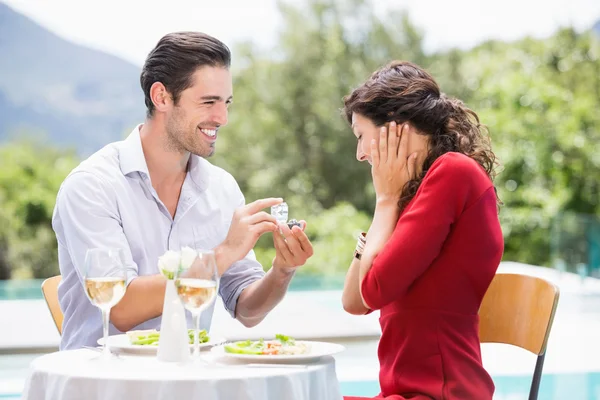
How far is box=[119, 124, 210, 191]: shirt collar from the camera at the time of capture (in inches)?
101

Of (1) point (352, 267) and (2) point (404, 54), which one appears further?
(2) point (404, 54)

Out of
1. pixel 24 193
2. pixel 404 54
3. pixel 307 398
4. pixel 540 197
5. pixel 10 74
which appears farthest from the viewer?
pixel 10 74

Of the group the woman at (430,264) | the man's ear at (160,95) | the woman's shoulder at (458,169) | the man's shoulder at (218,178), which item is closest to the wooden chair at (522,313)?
the woman at (430,264)

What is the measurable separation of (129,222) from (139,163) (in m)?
0.20

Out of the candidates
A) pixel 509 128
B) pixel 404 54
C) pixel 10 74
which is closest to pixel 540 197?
pixel 509 128

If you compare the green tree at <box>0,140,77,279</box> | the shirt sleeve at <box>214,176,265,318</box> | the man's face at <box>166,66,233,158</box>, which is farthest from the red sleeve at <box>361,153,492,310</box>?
the green tree at <box>0,140,77,279</box>

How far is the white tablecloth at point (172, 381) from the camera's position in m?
1.59

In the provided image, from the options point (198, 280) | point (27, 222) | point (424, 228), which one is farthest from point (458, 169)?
point (27, 222)

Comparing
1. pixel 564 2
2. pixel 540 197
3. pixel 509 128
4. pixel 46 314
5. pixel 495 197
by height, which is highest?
pixel 564 2

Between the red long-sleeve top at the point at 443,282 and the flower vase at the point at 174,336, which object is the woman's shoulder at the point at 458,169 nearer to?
the red long-sleeve top at the point at 443,282

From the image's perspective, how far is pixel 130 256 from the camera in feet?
7.77

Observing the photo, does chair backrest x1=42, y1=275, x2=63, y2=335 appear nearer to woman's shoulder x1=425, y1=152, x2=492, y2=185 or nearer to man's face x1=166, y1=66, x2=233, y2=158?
man's face x1=166, y1=66, x2=233, y2=158

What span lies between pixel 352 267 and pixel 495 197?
393 millimetres

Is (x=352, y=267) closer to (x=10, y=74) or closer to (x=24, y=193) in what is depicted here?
(x=24, y=193)
